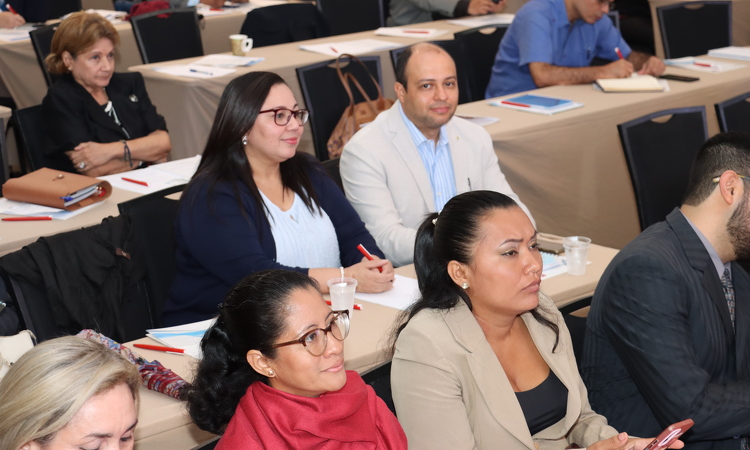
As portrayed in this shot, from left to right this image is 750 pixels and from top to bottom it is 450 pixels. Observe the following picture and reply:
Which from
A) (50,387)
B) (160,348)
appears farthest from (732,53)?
(50,387)

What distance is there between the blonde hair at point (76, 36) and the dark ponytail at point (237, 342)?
244 centimetres

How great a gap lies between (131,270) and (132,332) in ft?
0.67

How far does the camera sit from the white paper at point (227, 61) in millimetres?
4836

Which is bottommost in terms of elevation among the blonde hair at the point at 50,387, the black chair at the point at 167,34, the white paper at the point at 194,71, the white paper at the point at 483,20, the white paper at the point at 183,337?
the white paper at the point at 183,337

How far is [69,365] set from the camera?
53.4 inches

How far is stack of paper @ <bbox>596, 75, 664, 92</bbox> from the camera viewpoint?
14.2 feet

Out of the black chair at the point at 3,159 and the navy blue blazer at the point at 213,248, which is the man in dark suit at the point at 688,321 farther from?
the black chair at the point at 3,159

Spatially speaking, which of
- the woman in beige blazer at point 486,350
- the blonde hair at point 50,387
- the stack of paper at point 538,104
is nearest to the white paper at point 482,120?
the stack of paper at point 538,104

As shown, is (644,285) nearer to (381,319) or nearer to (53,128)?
(381,319)

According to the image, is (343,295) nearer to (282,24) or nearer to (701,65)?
(701,65)

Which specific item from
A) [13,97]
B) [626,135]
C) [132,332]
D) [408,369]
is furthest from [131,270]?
[13,97]

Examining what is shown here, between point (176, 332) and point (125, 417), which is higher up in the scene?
point (125, 417)

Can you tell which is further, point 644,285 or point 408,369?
point 644,285

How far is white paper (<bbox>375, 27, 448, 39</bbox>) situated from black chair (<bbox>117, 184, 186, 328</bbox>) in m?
3.15
